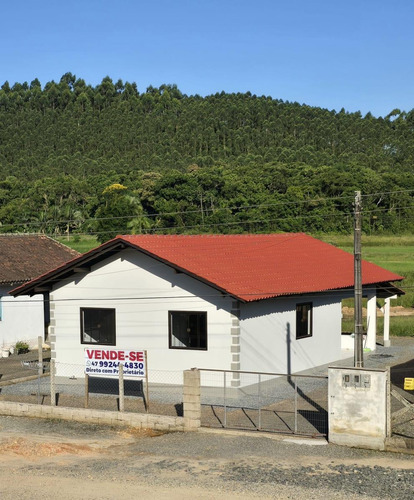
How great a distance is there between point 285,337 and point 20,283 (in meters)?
13.7

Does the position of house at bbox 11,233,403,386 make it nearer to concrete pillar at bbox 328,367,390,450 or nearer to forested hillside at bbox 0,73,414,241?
concrete pillar at bbox 328,367,390,450

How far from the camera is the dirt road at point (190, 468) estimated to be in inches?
538

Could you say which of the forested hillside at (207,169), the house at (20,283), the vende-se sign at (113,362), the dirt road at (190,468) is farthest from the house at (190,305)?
the forested hillside at (207,169)

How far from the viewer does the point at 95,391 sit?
2348 centimetres

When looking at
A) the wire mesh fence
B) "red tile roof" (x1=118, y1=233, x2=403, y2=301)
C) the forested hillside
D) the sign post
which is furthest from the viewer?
the forested hillside

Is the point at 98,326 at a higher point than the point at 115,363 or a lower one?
higher

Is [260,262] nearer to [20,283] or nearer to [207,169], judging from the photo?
[20,283]

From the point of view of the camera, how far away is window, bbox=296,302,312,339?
85.0 ft

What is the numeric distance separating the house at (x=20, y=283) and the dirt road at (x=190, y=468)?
45.5 feet

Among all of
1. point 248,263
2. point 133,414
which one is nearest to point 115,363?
point 133,414

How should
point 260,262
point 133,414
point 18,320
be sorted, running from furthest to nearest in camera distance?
point 18,320
point 260,262
point 133,414

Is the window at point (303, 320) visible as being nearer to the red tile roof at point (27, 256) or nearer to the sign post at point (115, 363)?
the sign post at point (115, 363)

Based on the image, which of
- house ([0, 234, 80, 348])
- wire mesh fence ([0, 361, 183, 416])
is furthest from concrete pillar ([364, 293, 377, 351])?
house ([0, 234, 80, 348])

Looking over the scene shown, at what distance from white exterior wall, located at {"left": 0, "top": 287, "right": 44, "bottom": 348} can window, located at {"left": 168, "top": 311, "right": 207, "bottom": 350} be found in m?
10.5
